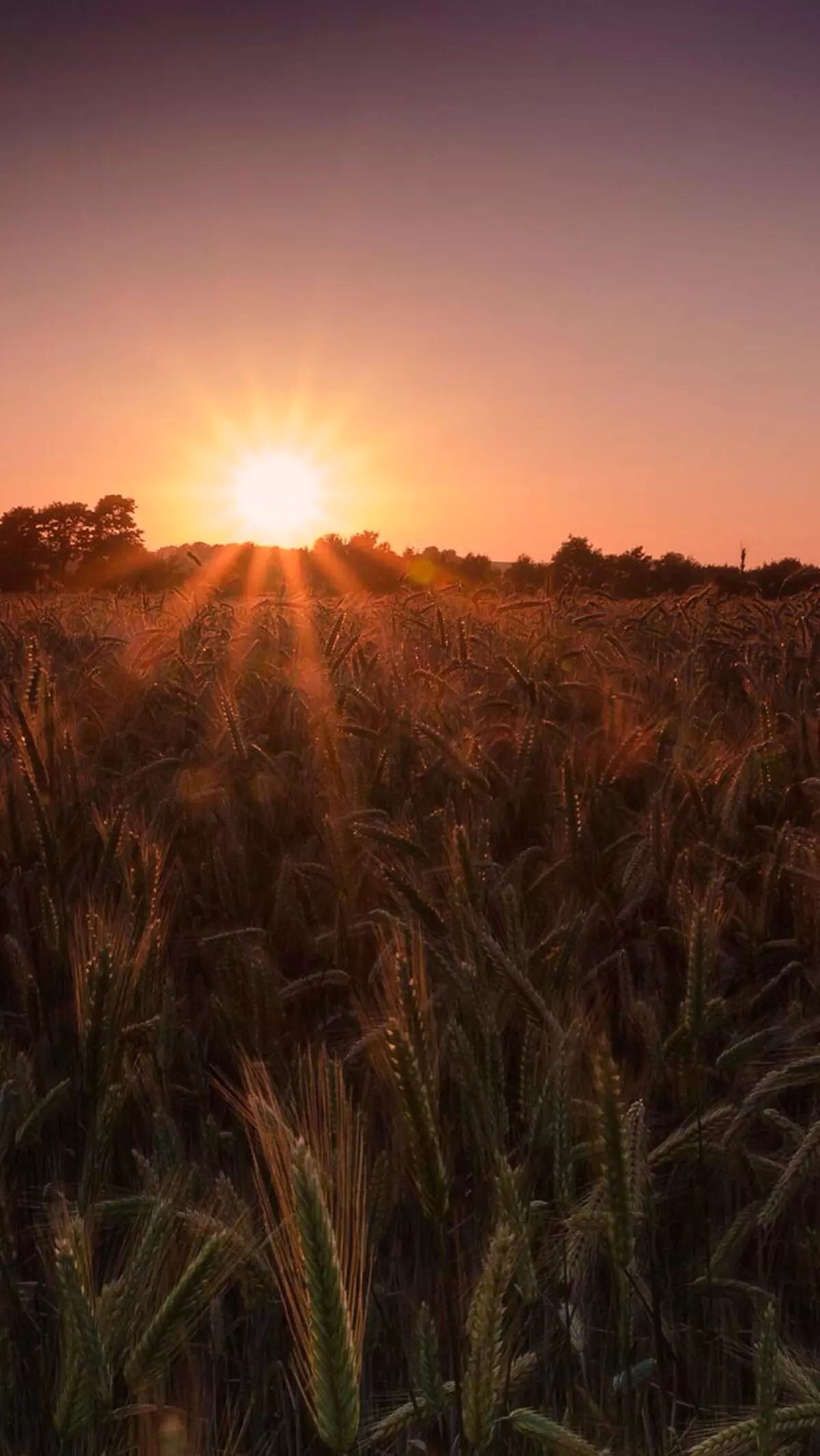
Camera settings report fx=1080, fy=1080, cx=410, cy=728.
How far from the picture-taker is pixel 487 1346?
1015 millimetres

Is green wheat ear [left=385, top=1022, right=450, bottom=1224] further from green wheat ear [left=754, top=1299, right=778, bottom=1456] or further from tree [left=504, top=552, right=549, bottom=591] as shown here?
tree [left=504, top=552, right=549, bottom=591]

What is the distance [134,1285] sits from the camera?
1.17 meters

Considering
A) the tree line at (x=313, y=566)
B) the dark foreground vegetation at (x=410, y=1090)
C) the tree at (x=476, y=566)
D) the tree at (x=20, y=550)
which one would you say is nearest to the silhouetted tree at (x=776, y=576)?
the tree line at (x=313, y=566)

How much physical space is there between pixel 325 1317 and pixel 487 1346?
227mm

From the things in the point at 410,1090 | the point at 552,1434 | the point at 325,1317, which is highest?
the point at 410,1090

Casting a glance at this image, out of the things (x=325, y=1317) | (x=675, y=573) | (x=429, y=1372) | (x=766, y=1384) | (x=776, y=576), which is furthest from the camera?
(x=675, y=573)

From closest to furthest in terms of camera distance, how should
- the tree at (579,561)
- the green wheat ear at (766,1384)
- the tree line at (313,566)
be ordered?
the green wheat ear at (766,1384), the tree line at (313,566), the tree at (579,561)

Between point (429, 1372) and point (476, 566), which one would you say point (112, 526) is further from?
point (429, 1372)

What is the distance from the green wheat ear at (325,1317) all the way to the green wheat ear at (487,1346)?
5.9 inches

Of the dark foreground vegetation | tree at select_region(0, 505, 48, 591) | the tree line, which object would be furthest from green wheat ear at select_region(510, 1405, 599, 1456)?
tree at select_region(0, 505, 48, 591)

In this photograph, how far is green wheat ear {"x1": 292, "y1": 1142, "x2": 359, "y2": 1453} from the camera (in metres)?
0.87

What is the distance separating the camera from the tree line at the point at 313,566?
1850cm

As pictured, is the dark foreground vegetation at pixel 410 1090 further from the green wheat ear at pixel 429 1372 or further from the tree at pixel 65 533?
the tree at pixel 65 533

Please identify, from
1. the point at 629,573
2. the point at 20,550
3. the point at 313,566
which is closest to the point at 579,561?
the point at 629,573
